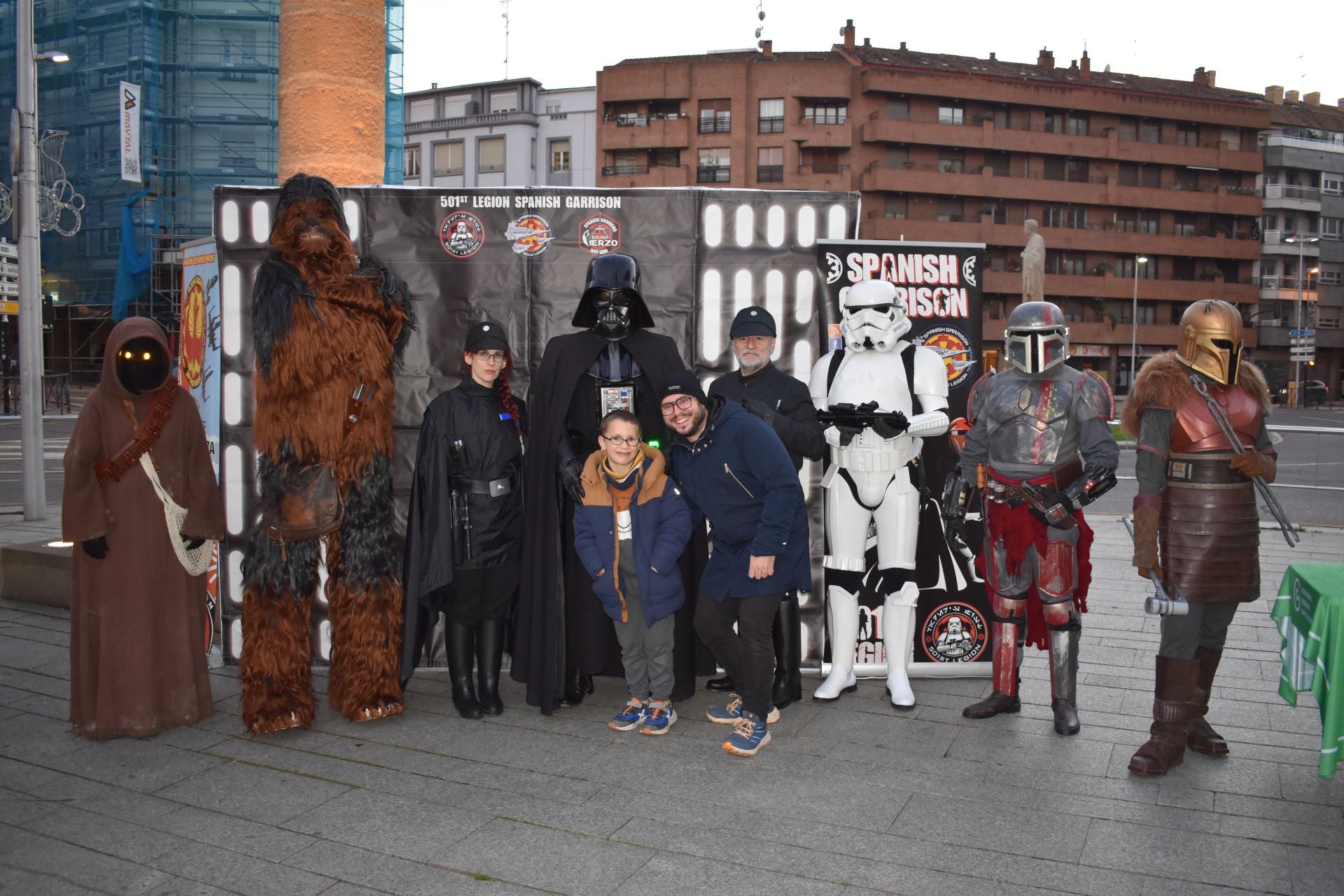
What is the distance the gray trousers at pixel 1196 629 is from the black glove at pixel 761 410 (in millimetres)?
1904

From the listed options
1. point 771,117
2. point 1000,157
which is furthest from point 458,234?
point 1000,157

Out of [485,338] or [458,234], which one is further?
[458,234]

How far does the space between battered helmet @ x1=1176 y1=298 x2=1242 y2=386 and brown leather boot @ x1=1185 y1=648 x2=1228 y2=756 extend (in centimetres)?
117

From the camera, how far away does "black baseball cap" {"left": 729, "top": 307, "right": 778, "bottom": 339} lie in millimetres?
5145

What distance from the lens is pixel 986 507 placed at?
5.00 m

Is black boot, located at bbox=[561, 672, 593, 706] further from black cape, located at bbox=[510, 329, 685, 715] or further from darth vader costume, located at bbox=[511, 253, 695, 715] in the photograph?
black cape, located at bbox=[510, 329, 685, 715]

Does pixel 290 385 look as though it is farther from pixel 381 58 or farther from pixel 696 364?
pixel 381 58

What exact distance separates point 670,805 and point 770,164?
158 ft

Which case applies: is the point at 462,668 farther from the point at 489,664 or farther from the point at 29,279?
the point at 29,279

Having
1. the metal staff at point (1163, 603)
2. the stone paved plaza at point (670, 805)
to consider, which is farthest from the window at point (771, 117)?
the metal staff at point (1163, 603)

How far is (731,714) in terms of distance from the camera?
5000 millimetres

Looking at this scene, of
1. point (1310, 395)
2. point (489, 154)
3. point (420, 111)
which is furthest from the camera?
point (420, 111)

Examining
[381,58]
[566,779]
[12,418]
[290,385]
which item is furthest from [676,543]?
[12,418]

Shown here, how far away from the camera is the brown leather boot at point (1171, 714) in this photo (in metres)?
4.29
